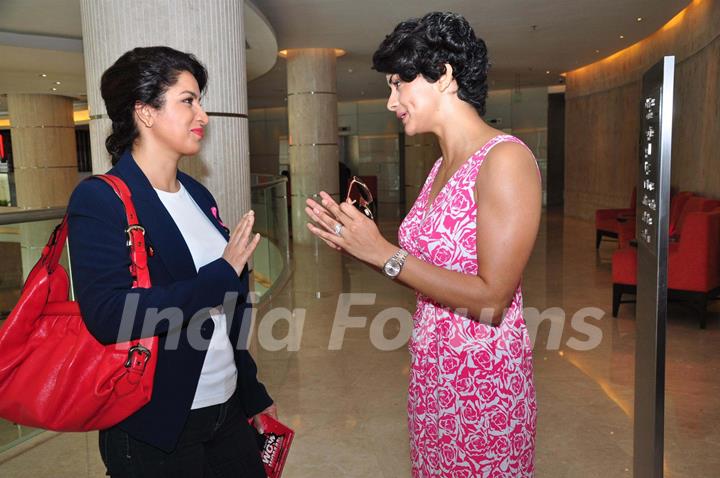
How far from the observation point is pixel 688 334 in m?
5.84

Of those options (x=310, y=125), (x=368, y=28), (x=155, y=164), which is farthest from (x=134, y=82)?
(x=310, y=125)

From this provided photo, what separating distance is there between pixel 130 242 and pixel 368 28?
9.82 m

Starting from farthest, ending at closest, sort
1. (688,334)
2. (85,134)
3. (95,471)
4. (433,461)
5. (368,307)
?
1. (85,134)
2. (368,307)
3. (688,334)
4. (95,471)
5. (433,461)

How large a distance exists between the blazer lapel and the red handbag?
6cm

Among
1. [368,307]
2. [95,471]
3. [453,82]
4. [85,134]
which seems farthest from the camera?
[85,134]

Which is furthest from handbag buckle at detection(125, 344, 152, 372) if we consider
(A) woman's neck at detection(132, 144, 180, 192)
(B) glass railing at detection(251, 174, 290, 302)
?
(B) glass railing at detection(251, 174, 290, 302)

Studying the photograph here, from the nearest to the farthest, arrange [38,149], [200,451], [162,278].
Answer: [162,278] → [200,451] → [38,149]

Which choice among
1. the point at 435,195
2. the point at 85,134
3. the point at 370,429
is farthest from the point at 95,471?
the point at 85,134

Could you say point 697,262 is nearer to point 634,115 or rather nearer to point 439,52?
point 439,52

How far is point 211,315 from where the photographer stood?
5.91 feet

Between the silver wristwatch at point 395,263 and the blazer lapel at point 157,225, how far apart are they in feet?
1.74

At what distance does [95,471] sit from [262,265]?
4.03 meters

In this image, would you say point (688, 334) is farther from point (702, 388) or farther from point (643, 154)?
point (643, 154)

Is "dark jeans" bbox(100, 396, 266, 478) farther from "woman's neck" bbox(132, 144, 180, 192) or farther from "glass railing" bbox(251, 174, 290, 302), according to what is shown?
"glass railing" bbox(251, 174, 290, 302)
